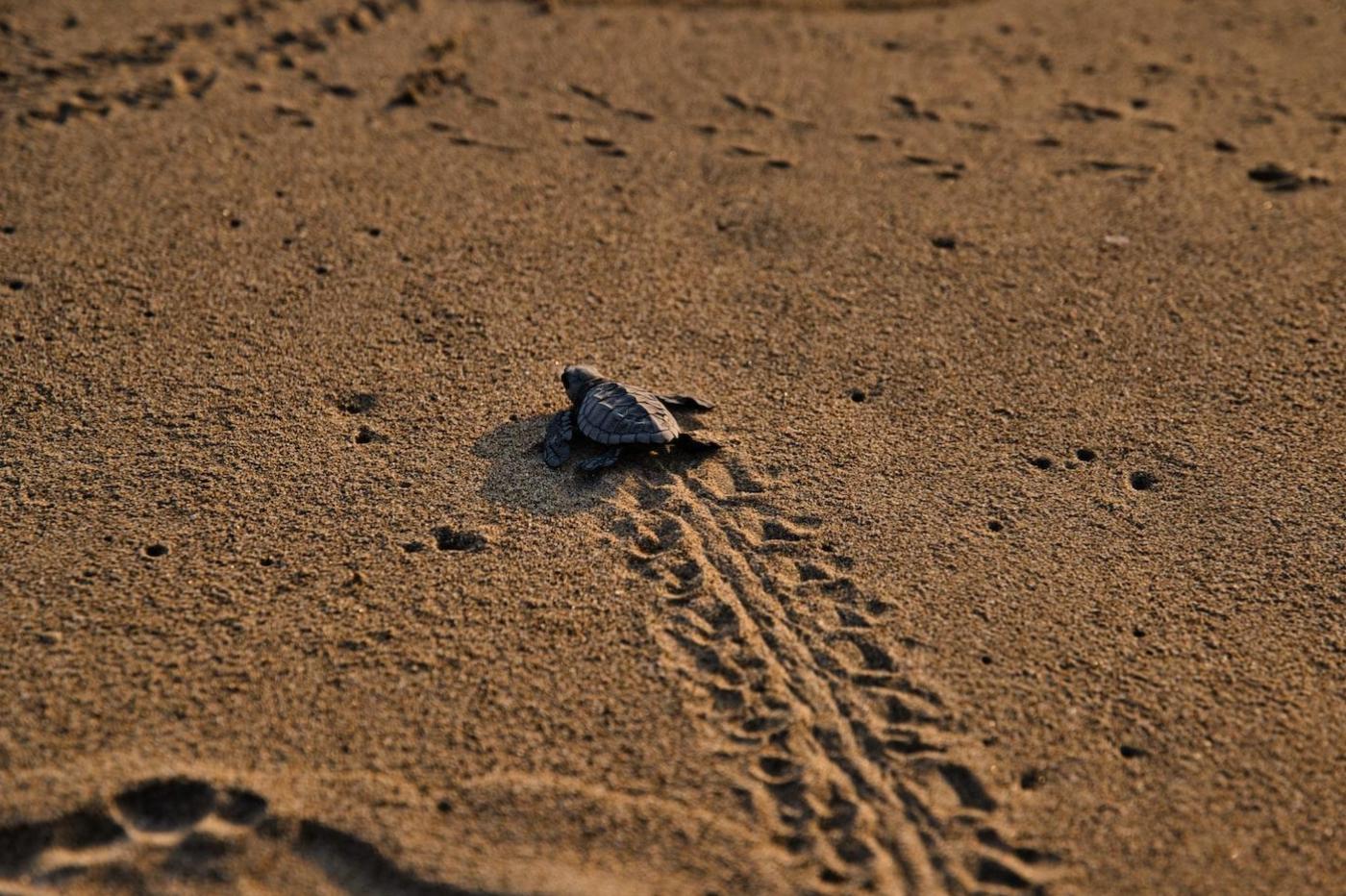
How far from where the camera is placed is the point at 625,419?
12.2 feet

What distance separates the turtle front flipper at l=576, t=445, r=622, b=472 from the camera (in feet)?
12.3

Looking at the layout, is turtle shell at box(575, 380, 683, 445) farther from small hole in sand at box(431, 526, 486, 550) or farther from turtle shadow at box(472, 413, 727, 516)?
small hole in sand at box(431, 526, 486, 550)

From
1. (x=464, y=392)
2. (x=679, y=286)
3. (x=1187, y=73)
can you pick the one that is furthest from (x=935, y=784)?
(x=1187, y=73)

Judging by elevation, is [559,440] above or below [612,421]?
below

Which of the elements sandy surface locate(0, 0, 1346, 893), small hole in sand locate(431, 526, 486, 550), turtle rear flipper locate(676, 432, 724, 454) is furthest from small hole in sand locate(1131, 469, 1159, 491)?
small hole in sand locate(431, 526, 486, 550)

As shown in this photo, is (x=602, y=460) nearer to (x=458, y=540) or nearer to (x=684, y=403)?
(x=684, y=403)

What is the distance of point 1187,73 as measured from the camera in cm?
629

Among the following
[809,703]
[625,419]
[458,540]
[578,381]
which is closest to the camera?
[809,703]

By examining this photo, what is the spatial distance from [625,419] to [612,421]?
0.04 meters

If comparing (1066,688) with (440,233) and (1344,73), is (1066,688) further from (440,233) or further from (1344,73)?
(1344,73)

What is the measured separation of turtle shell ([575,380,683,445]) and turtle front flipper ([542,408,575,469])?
0.18ft

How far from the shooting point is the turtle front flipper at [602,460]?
3.75 meters

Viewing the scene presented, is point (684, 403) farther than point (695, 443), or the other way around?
point (684, 403)

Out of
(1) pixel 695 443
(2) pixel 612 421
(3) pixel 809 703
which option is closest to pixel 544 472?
(2) pixel 612 421
